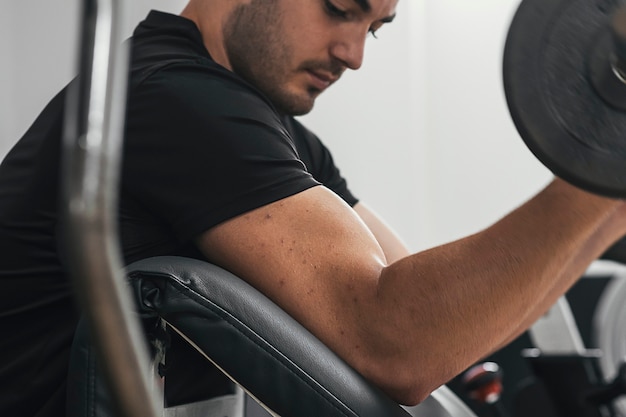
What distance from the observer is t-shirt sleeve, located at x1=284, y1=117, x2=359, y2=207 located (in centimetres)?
138

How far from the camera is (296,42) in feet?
3.79

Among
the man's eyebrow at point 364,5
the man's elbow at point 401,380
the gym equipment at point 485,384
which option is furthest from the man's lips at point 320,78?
the gym equipment at point 485,384

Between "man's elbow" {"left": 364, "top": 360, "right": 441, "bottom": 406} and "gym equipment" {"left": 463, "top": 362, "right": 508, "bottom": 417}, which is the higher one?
"man's elbow" {"left": 364, "top": 360, "right": 441, "bottom": 406}

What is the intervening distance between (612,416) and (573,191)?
49.4 inches

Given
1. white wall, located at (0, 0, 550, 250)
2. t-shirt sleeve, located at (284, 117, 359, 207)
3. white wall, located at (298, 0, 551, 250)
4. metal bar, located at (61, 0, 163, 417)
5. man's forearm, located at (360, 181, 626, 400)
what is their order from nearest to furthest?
1. metal bar, located at (61, 0, 163, 417)
2. man's forearm, located at (360, 181, 626, 400)
3. t-shirt sleeve, located at (284, 117, 359, 207)
4. white wall, located at (0, 0, 550, 250)
5. white wall, located at (298, 0, 551, 250)

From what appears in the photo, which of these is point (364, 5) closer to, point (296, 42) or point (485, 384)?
point (296, 42)

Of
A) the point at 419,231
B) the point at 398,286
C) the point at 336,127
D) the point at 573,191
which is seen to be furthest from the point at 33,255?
the point at 419,231

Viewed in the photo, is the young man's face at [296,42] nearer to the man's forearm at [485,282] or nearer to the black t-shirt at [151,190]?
the black t-shirt at [151,190]

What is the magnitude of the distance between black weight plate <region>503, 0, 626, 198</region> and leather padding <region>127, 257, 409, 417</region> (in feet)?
0.91

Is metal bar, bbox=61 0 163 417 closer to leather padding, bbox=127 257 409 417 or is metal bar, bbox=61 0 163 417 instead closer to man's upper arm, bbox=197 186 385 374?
leather padding, bbox=127 257 409 417

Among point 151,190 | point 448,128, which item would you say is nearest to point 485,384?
point 151,190

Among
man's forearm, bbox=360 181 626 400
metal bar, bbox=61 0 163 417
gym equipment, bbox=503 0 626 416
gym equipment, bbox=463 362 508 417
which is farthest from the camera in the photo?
gym equipment, bbox=463 362 508 417

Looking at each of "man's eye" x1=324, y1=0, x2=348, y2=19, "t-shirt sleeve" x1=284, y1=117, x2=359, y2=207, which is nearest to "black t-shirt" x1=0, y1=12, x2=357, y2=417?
"man's eye" x1=324, y1=0, x2=348, y2=19

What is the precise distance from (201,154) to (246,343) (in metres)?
0.24
